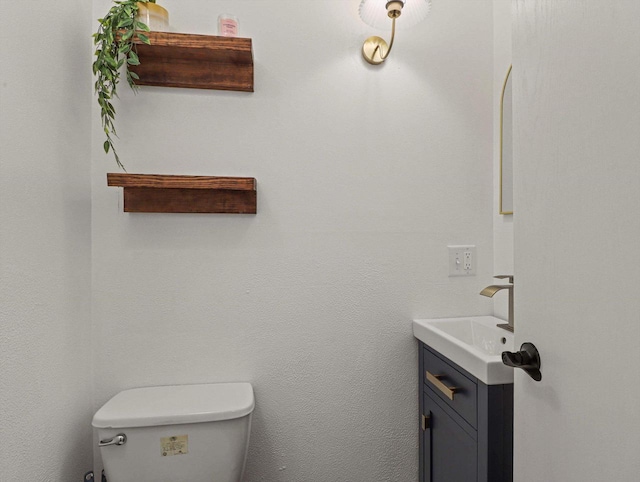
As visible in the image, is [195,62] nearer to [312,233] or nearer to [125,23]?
[125,23]

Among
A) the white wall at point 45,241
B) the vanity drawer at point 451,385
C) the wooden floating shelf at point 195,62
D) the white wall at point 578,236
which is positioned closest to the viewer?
the white wall at point 578,236

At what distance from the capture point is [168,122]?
1291 millimetres

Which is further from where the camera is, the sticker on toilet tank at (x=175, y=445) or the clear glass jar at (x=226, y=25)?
the clear glass jar at (x=226, y=25)

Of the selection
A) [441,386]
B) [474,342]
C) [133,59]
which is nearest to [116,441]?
[441,386]

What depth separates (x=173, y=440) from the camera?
3.55 ft

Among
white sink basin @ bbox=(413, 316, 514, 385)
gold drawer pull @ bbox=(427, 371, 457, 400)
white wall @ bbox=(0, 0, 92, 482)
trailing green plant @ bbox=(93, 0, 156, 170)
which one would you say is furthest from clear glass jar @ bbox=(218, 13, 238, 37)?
gold drawer pull @ bbox=(427, 371, 457, 400)

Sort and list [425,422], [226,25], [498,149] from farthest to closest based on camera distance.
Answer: [498,149] < [425,422] < [226,25]

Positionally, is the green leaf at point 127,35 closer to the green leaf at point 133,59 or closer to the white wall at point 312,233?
the green leaf at point 133,59

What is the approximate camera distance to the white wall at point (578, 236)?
564 mm

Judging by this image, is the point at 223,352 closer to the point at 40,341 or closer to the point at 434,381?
the point at 40,341

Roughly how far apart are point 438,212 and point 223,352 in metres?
0.96

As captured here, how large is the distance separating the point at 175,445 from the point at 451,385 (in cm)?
84

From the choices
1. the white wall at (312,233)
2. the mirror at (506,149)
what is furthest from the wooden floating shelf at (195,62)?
the mirror at (506,149)

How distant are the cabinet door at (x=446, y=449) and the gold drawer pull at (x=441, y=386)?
82 millimetres
